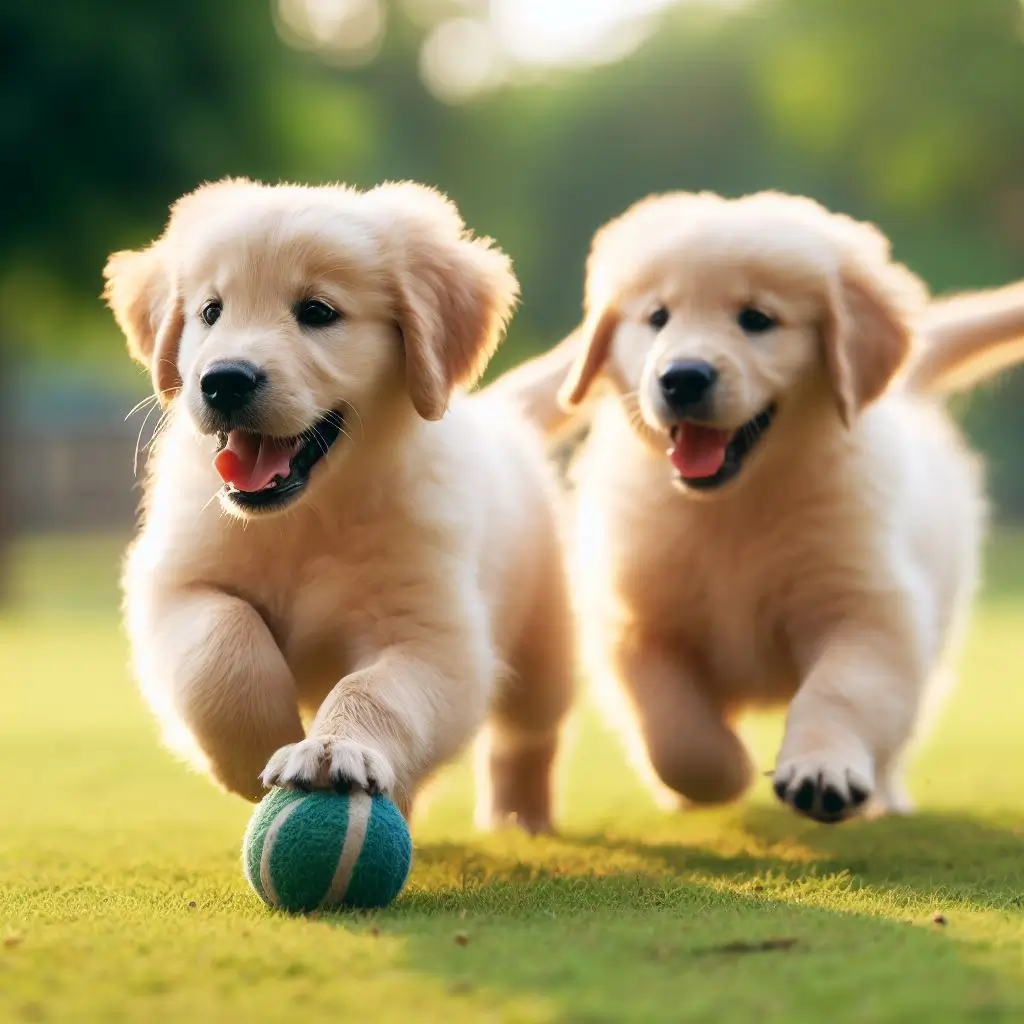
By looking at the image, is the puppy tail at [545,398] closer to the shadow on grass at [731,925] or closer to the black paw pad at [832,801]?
the shadow on grass at [731,925]

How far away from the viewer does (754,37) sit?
2731cm

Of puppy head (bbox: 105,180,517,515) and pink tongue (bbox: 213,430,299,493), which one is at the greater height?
puppy head (bbox: 105,180,517,515)

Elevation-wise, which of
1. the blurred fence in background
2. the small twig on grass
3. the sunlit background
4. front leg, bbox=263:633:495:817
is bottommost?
the small twig on grass

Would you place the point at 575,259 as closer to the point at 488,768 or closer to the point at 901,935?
the point at 488,768

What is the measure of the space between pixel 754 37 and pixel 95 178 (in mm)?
16806

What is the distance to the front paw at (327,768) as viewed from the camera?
3016 millimetres

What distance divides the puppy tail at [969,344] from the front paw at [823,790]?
203cm

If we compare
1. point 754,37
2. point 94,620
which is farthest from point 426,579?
point 754,37

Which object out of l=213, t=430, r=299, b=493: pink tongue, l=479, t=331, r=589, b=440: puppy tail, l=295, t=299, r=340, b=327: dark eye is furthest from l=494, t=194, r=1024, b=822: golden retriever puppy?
l=213, t=430, r=299, b=493: pink tongue

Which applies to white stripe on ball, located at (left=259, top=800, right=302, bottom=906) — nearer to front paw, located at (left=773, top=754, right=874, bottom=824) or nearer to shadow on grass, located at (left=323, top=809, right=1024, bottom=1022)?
shadow on grass, located at (left=323, top=809, right=1024, bottom=1022)

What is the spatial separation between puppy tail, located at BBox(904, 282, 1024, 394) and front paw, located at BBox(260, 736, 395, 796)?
2681 mm

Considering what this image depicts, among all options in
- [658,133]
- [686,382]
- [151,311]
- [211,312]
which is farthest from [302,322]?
[658,133]

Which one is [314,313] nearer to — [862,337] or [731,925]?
[862,337]

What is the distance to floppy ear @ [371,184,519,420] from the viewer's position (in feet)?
11.8
